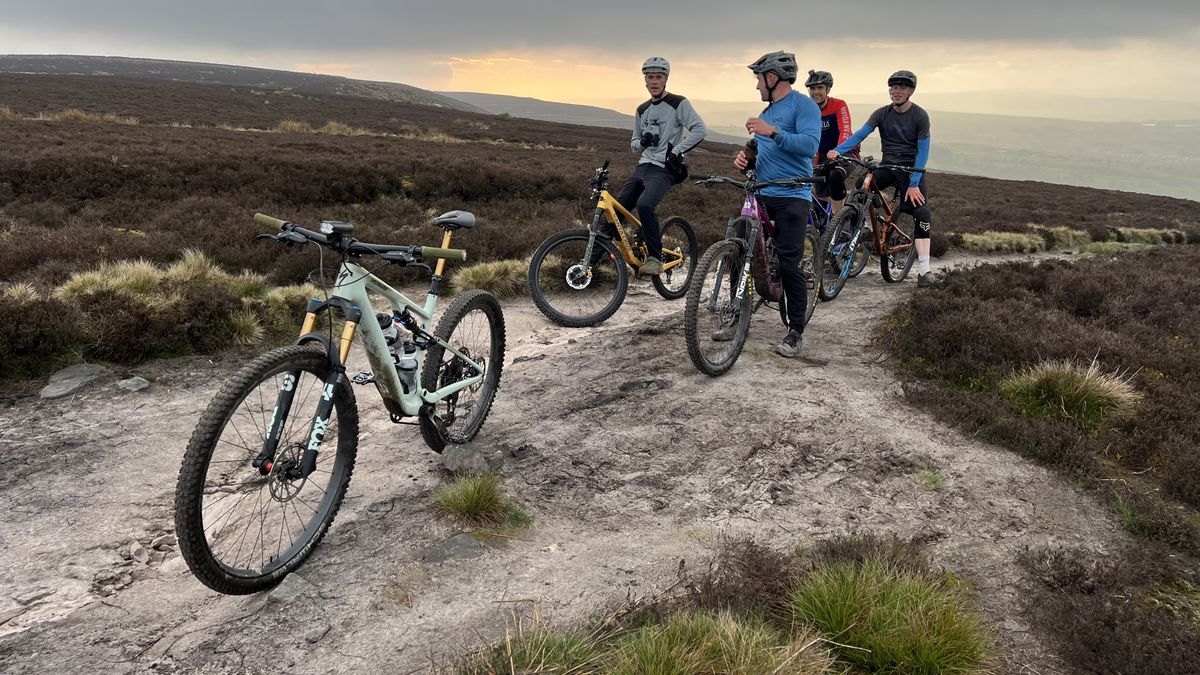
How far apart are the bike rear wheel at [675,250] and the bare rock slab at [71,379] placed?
6485 mm

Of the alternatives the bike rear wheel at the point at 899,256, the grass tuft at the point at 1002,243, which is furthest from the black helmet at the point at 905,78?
the grass tuft at the point at 1002,243

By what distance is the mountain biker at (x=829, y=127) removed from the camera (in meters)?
9.12

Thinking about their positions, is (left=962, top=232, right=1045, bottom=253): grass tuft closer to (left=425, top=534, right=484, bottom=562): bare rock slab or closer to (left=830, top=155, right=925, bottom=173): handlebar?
(left=830, top=155, right=925, bottom=173): handlebar

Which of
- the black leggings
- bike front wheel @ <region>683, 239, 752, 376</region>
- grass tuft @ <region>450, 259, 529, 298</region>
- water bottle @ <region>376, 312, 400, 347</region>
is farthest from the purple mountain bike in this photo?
grass tuft @ <region>450, 259, 529, 298</region>

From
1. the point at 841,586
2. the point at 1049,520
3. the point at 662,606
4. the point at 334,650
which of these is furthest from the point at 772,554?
the point at 334,650

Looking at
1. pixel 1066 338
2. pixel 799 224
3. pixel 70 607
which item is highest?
pixel 799 224

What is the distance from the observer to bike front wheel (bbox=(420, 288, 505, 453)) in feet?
13.9

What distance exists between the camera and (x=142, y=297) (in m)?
7.00

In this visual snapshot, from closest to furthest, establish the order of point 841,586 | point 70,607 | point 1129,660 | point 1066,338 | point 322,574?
1. point 1129,660
2. point 841,586
3. point 70,607
4. point 322,574
5. point 1066,338

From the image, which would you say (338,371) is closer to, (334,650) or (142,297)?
(334,650)

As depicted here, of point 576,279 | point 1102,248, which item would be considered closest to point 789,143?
point 576,279

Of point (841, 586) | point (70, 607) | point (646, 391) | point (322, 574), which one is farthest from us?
point (646, 391)

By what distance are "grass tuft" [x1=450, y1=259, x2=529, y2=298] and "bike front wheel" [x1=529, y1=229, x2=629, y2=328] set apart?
1.35 feet

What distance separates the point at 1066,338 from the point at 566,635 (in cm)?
658
